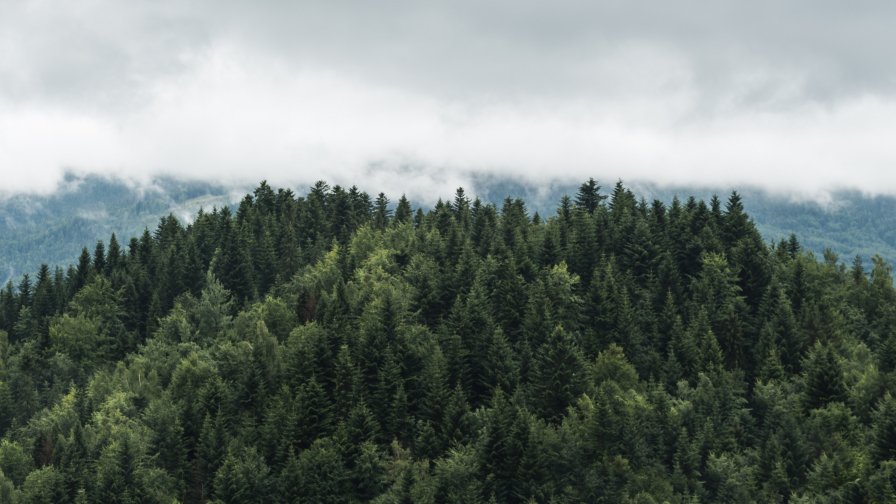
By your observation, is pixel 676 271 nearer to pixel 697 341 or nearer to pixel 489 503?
pixel 697 341

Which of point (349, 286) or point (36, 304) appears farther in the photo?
point (36, 304)

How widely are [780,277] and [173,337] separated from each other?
97064 mm

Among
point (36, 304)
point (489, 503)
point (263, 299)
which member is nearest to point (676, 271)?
point (489, 503)

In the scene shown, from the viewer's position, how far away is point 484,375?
4624 inches

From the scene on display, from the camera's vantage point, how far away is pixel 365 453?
100m

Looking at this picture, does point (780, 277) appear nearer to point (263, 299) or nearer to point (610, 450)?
point (610, 450)

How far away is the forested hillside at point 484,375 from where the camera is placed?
9925 centimetres

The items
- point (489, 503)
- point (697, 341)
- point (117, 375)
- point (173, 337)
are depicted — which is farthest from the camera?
point (173, 337)

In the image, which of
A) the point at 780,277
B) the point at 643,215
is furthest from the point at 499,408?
the point at 643,215

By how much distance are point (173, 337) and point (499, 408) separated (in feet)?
240

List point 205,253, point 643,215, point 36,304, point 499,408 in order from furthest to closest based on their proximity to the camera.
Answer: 1. point 205,253
2. point 36,304
3. point 643,215
4. point 499,408

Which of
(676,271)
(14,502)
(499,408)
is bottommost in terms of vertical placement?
(14,502)

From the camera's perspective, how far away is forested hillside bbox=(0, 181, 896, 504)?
99.2 metres

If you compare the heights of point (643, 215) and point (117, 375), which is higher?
point (643, 215)
